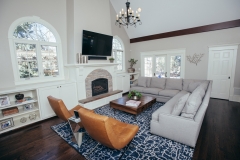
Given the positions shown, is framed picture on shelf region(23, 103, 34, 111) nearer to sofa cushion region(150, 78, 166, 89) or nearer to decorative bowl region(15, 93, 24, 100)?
decorative bowl region(15, 93, 24, 100)

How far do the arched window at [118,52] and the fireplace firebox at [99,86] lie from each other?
194 centimetres

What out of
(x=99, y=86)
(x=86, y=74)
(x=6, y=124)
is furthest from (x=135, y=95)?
(x=6, y=124)

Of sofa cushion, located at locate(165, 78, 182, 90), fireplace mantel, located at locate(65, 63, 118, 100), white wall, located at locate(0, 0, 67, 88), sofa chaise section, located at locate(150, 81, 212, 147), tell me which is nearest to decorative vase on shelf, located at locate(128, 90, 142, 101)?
sofa chaise section, located at locate(150, 81, 212, 147)

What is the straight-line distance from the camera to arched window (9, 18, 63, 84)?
3.25 m

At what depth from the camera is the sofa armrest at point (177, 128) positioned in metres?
2.10

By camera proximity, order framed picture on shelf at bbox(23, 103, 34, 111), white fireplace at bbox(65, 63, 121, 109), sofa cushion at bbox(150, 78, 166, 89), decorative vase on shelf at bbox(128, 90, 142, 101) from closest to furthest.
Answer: framed picture on shelf at bbox(23, 103, 34, 111) → decorative vase on shelf at bbox(128, 90, 142, 101) → white fireplace at bbox(65, 63, 121, 109) → sofa cushion at bbox(150, 78, 166, 89)

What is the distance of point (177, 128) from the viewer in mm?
2234

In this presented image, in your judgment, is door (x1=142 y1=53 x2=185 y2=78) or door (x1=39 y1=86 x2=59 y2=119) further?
door (x1=142 y1=53 x2=185 y2=78)

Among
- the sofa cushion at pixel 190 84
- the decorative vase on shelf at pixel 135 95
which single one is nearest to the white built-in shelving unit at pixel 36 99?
the decorative vase on shelf at pixel 135 95

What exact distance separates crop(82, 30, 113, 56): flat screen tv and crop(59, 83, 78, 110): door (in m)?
1.27

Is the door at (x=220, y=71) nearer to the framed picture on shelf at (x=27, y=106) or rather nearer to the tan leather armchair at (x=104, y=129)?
the tan leather armchair at (x=104, y=129)

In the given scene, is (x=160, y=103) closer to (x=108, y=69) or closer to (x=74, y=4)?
(x=108, y=69)

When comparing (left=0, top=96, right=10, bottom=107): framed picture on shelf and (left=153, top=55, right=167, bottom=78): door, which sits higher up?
(left=153, top=55, right=167, bottom=78): door

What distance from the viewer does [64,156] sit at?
2.10 m
